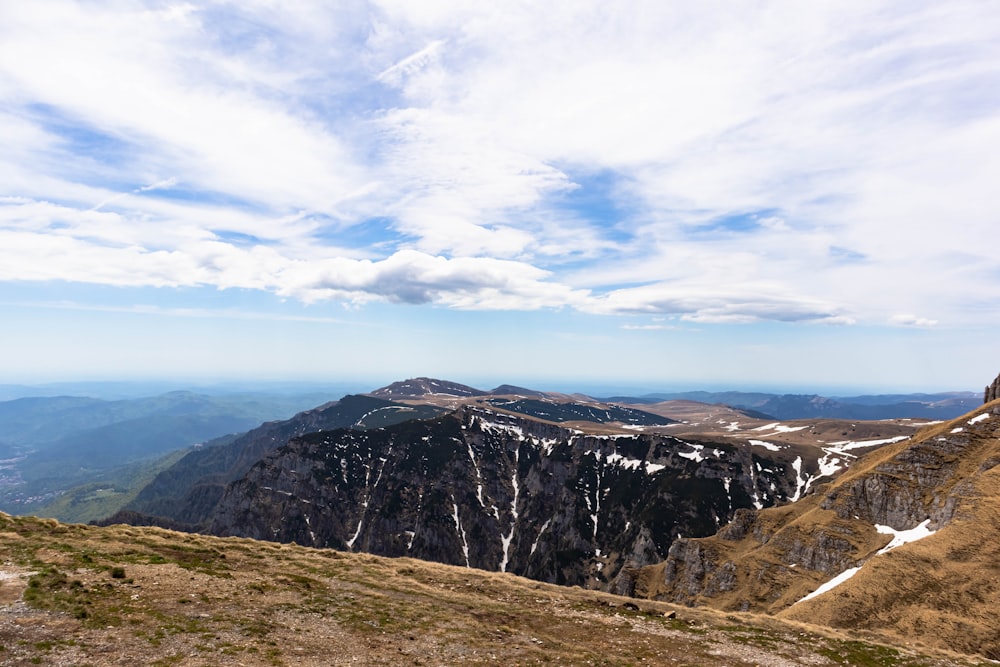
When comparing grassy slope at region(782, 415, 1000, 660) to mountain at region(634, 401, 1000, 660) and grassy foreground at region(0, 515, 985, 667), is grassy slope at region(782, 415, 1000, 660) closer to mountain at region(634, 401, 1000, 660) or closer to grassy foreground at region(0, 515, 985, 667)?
mountain at region(634, 401, 1000, 660)

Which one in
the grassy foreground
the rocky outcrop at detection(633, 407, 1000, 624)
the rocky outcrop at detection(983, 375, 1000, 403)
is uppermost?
the rocky outcrop at detection(983, 375, 1000, 403)

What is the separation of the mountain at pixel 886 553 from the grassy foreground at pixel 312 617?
2541 cm

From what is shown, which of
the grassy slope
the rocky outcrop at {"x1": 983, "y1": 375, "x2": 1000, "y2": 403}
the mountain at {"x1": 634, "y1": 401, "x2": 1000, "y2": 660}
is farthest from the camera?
the rocky outcrop at {"x1": 983, "y1": 375, "x2": 1000, "y2": 403}

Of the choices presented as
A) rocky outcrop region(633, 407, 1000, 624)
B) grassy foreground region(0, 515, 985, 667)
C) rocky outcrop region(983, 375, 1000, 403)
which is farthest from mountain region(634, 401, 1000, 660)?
rocky outcrop region(983, 375, 1000, 403)

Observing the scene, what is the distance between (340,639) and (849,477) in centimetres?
14290

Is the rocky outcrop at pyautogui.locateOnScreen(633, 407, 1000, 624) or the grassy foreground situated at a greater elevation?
the grassy foreground

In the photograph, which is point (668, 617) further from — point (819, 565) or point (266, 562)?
point (819, 565)

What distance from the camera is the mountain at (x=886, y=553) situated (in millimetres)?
59281

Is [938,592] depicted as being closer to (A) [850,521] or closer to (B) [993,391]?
(A) [850,521]

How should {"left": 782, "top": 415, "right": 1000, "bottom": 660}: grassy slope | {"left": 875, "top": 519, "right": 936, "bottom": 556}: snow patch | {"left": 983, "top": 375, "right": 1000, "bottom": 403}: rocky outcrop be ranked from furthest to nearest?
{"left": 983, "top": 375, "right": 1000, "bottom": 403}: rocky outcrop
{"left": 875, "top": 519, "right": 936, "bottom": 556}: snow patch
{"left": 782, "top": 415, "right": 1000, "bottom": 660}: grassy slope

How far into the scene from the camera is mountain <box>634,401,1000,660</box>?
5928 cm

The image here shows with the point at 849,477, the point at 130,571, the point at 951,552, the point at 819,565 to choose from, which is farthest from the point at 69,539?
the point at 849,477

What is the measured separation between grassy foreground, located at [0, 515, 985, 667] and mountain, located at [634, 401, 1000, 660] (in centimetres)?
2541

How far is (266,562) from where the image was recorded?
43375 millimetres
